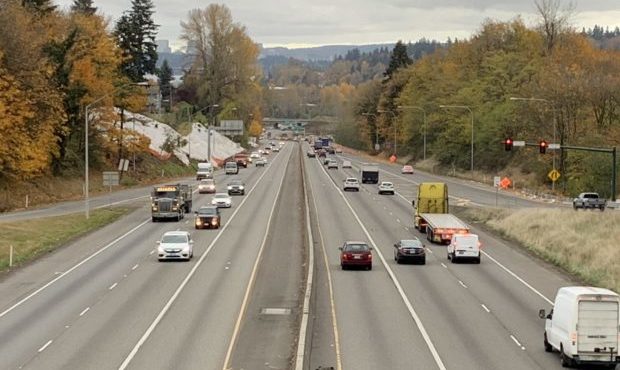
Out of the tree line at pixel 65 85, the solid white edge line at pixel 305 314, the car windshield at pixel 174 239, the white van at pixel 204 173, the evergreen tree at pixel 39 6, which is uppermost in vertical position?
the evergreen tree at pixel 39 6

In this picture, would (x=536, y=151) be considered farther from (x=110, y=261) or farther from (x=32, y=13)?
(x=110, y=261)

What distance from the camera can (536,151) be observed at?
11562 centimetres

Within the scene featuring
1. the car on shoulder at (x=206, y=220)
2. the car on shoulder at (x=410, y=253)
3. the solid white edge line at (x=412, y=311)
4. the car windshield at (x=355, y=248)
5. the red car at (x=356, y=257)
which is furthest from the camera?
the car on shoulder at (x=206, y=220)

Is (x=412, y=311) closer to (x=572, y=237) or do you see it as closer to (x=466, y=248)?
(x=466, y=248)

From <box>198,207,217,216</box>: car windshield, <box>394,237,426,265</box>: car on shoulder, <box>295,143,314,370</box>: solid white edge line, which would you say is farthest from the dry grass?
<box>198,207,217,216</box>: car windshield

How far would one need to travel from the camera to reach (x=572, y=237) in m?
58.8

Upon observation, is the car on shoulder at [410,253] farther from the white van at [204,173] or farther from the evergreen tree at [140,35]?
the evergreen tree at [140,35]

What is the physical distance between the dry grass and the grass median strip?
28990 millimetres

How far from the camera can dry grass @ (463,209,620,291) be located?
4935cm

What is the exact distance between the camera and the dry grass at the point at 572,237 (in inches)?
1943

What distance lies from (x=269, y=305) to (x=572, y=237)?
87.7ft

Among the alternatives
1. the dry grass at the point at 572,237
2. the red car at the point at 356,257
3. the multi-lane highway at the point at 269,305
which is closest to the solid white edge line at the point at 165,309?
the multi-lane highway at the point at 269,305

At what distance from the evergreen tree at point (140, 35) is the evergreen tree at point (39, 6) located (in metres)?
34.5

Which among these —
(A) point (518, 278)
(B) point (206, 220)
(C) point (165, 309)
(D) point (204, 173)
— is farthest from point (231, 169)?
(C) point (165, 309)
